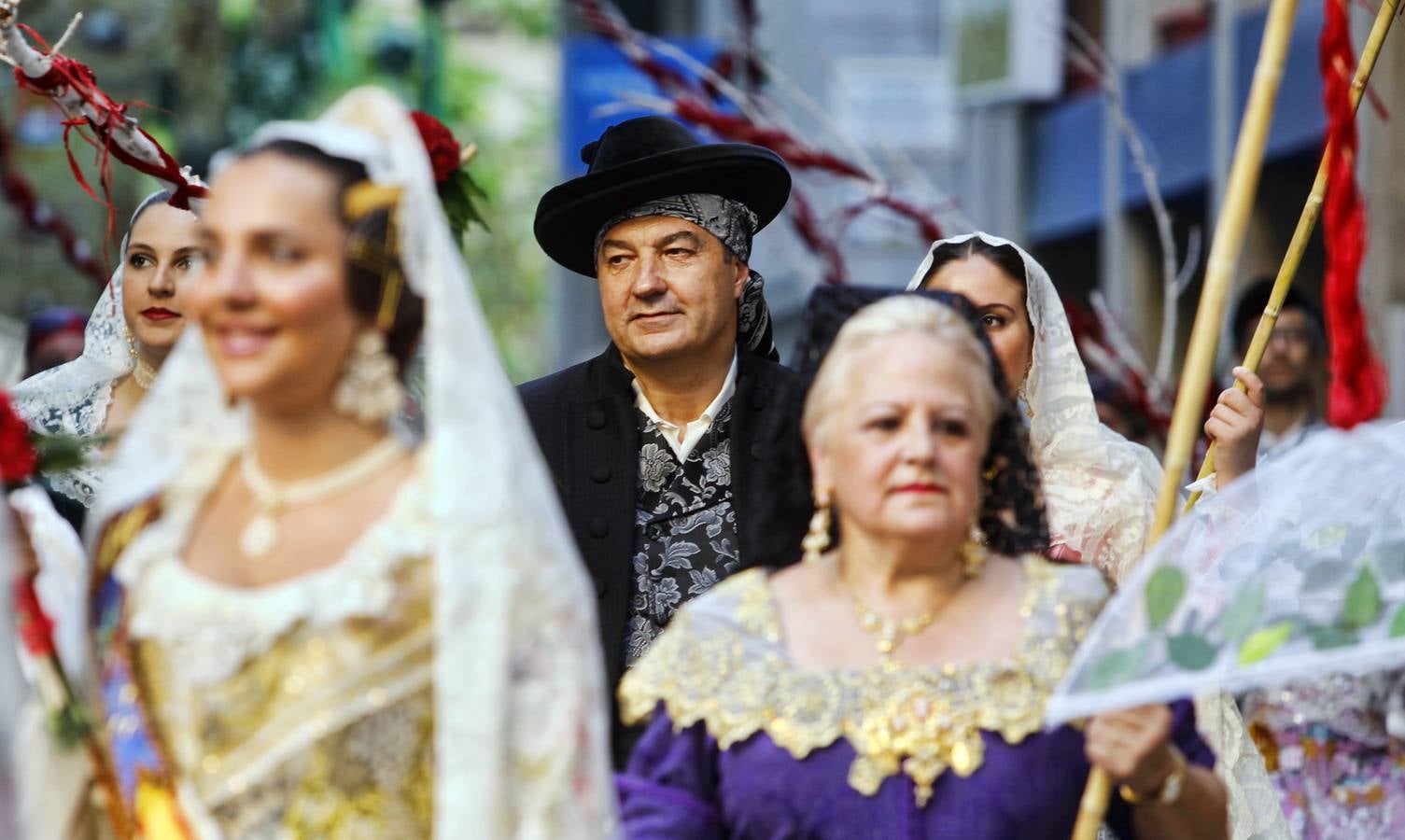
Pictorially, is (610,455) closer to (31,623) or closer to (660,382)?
(660,382)

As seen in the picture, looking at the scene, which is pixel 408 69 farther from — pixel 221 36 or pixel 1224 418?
pixel 1224 418

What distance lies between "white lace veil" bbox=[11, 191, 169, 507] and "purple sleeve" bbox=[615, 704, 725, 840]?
7.75 ft

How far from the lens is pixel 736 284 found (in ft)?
19.7

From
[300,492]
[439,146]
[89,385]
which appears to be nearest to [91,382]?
[89,385]

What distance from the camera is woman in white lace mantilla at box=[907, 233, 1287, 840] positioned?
226 inches

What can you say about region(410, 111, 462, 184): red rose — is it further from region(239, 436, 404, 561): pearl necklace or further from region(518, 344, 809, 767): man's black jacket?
region(239, 436, 404, 561): pearl necklace

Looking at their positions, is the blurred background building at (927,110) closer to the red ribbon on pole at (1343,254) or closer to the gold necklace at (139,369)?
the gold necklace at (139,369)

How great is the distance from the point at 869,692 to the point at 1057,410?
2.11m

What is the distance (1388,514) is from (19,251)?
431 inches

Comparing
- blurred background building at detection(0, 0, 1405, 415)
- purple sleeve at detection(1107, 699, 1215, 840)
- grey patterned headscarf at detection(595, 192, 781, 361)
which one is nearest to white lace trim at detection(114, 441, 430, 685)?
purple sleeve at detection(1107, 699, 1215, 840)

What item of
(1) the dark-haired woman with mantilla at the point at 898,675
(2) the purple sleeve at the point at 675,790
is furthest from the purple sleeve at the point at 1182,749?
(2) the purple sleeve at the point at 675,790

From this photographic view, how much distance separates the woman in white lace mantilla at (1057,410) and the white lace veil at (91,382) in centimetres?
189

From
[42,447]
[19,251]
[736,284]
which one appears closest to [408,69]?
[19,251]

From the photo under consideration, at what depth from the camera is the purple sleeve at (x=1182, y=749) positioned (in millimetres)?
3980
